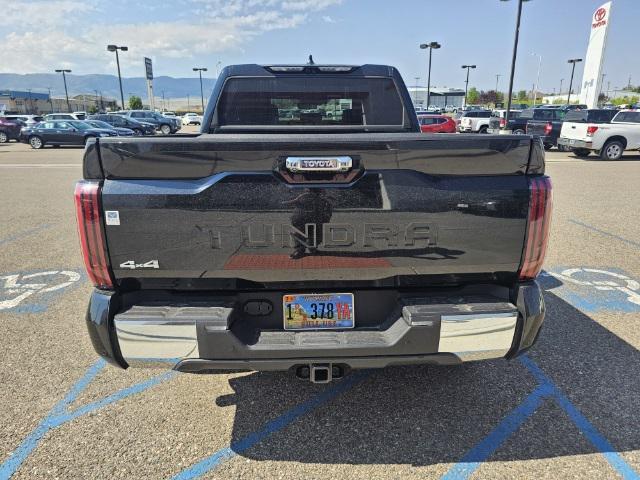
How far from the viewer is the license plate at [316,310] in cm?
226

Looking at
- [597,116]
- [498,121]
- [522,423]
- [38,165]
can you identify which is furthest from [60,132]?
[522,423]

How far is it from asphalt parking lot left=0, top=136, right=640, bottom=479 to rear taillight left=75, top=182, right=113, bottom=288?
1.02m

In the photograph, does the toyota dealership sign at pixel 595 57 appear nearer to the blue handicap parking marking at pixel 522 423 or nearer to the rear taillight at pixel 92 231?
the blue handicap parking marking at pixel 522 423

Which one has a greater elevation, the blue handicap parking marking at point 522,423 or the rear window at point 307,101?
the rear window at point 307,101

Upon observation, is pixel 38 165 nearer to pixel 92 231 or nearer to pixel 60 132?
pixel 60 132

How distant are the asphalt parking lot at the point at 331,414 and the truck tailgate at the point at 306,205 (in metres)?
0.98

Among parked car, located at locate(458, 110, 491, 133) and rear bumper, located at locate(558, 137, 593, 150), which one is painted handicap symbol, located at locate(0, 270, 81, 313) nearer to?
rear bumper, located at locate(558, 137, 593, 150)

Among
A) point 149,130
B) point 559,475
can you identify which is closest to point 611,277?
point 559,475

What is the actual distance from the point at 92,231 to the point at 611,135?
1882cm

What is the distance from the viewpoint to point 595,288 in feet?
15.4

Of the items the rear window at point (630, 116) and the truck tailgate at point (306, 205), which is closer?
the truck tailgate at point (306, 205)

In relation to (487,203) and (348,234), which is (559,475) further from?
(348,234)

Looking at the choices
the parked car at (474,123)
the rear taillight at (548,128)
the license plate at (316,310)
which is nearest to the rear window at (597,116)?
the rear taillight at (548,128)

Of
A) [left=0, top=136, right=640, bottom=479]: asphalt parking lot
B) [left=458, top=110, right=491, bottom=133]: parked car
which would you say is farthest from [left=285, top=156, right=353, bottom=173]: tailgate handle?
[left=458, top=110, right=491, bottom=133]: parked car
